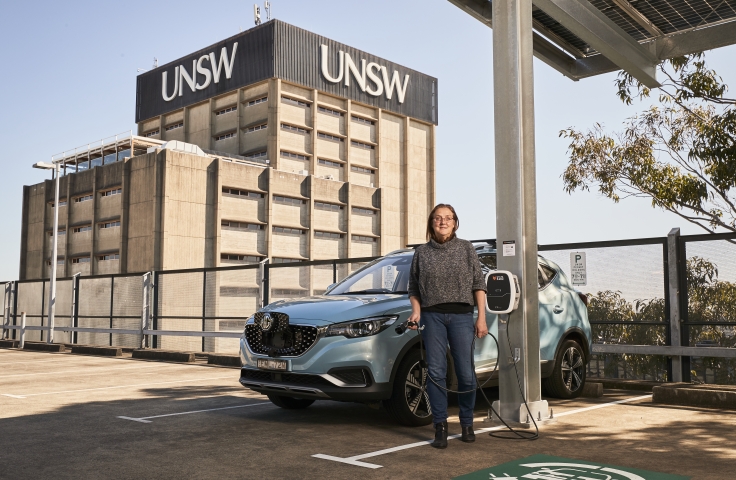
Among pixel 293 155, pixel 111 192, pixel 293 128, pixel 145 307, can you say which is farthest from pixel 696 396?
pixel 293 128

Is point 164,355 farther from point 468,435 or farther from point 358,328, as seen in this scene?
point 468,435

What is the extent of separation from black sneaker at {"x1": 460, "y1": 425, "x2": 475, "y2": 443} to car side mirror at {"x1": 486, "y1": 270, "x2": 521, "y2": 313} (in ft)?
4.13

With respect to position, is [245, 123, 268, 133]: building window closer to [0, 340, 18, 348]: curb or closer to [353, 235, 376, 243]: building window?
[353, 235, 376, 243]: building window

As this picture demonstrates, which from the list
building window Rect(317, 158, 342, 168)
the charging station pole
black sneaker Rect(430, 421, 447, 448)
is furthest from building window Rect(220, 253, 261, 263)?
black sneaker Rect(430, 421, 447, 448)

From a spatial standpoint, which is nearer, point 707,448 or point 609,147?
point 707,448

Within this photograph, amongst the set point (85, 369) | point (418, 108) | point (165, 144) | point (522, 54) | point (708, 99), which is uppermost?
point (418, 108)

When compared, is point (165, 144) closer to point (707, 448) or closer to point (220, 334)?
point (220, 334)

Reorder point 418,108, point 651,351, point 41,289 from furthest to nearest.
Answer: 1. point 418,108
2. point 41,289
3. point 651,351

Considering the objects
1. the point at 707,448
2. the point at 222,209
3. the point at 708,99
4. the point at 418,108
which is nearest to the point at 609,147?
the point at 708,99

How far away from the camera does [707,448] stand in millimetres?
6387

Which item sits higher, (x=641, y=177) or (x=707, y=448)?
(x=641, y=177)

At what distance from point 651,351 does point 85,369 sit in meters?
11.2

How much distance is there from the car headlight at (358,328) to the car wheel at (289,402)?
5.64 feet

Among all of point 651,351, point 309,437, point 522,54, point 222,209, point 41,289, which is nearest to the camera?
point 309,437
